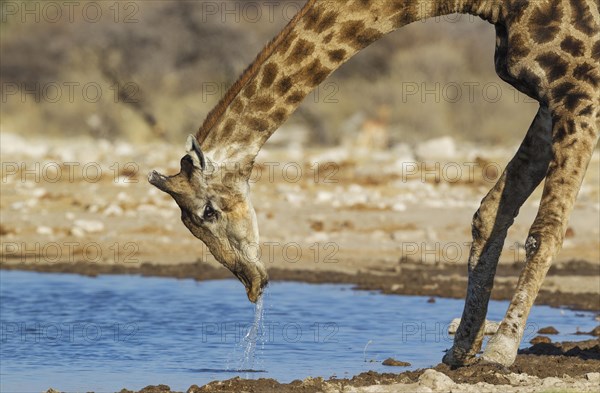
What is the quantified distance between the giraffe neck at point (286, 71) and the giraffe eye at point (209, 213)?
285mm

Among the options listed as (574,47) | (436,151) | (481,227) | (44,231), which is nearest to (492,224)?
(481,227)

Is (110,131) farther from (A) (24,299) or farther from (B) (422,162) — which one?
(A) (24,299)

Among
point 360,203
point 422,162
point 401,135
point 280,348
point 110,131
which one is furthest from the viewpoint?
point 110,131

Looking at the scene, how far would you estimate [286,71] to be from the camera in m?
6.99

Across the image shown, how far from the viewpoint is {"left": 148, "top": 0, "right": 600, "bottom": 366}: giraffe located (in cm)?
695

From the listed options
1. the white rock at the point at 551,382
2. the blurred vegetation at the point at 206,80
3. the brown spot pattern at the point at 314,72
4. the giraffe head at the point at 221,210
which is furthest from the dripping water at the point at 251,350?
the blurred vegetation at the point at 206,80

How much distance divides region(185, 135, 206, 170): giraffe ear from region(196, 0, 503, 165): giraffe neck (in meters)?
0.16

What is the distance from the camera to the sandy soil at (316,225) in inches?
516

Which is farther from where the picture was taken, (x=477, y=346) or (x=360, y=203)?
(x=360, y=203)

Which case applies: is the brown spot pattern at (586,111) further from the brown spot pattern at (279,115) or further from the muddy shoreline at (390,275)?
the muddy shoreline at (390,275)

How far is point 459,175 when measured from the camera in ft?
63.8

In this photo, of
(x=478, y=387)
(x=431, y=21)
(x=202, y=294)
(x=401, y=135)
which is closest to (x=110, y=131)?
(x=401, y=135)

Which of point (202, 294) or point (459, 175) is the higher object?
point (459, 175)

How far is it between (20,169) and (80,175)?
0.98 m
